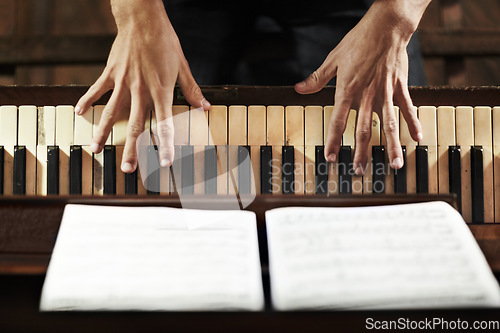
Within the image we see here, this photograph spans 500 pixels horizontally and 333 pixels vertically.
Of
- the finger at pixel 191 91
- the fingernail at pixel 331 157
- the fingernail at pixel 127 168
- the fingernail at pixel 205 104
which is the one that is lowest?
the fingernail at pixel 127 168

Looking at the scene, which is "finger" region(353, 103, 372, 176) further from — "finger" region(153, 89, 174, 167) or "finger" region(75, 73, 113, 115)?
"finger" region(75, 73, 113, 115)

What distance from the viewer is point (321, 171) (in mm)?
918

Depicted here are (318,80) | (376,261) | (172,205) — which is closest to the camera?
(376,261)

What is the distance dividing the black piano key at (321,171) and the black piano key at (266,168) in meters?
0.11

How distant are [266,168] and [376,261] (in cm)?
36

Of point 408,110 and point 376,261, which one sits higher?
point 408,110

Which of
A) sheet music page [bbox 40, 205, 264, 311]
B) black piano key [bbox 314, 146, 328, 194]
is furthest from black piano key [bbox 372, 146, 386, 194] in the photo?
sheet music page [bbox 40, 205, 264, 311]

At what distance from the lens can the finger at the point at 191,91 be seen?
930mm

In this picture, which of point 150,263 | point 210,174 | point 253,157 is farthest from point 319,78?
point 150,263

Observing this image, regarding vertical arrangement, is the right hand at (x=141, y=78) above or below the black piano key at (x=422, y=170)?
above

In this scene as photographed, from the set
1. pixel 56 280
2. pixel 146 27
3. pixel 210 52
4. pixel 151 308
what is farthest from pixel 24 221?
pixel 210 52

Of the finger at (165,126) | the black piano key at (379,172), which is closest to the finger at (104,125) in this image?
the finger at (165,126)

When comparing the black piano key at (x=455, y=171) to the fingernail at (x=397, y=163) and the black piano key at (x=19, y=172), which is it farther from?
the black piano key at (x=19, y=172)

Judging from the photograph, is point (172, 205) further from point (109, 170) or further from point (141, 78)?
point (141, 78)
